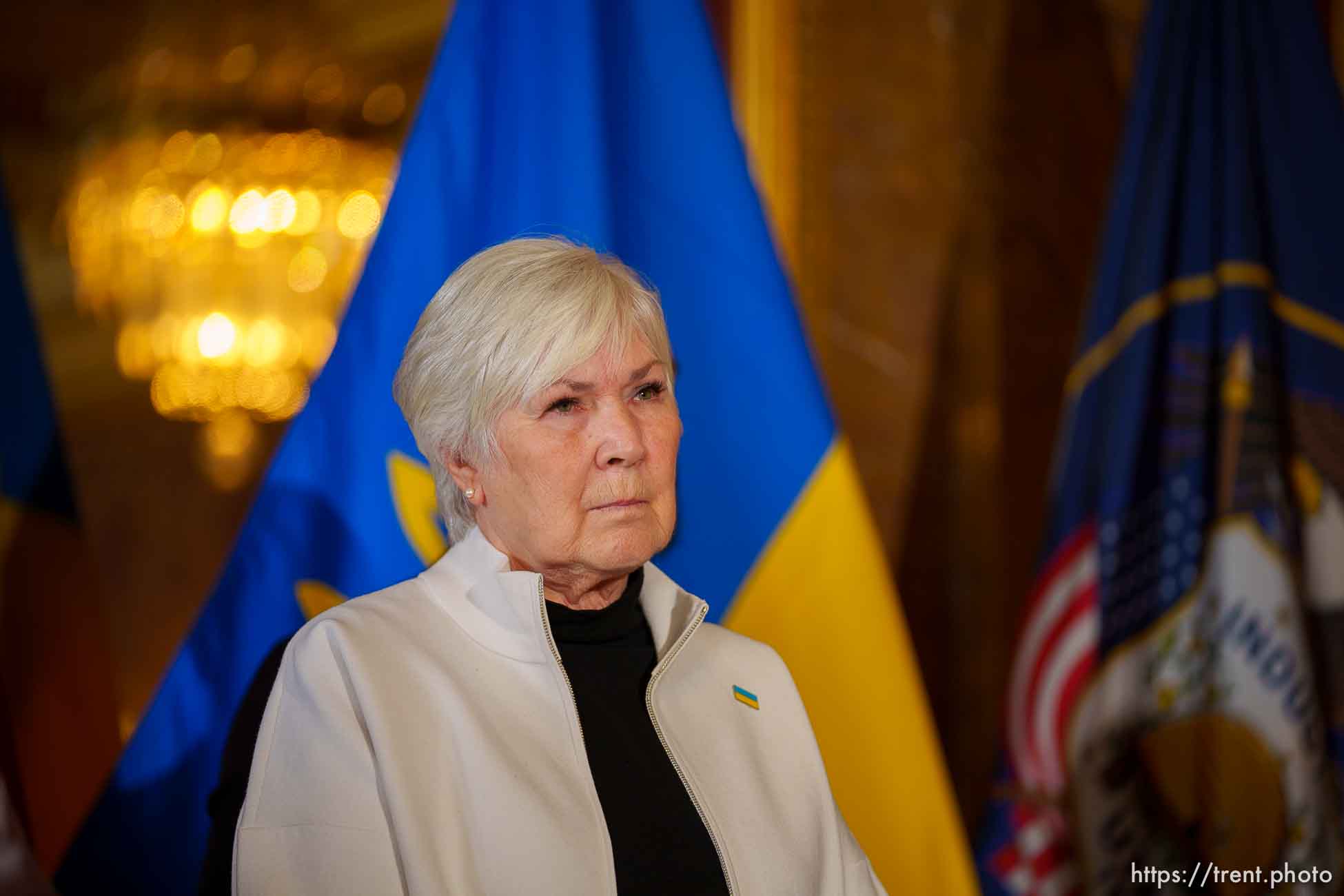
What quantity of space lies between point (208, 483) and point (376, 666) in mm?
1495

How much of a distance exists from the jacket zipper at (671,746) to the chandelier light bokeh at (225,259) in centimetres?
139

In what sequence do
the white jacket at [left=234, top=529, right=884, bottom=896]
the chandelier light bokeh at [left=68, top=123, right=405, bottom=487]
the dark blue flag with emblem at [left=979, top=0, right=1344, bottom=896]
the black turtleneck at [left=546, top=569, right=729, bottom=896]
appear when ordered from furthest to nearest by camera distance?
1. the chandelier light bokeh at [left=68, top=123, right=405, bottom=487]
2. the dark blue flag with emblem at [left=979, top=0, right=1344, bottom=896]
3. the black turtleneck at [left=546, top=569, right=729, bottom=896]
4. the white jacket at [left=234, top=529, right=884, bottom=896]

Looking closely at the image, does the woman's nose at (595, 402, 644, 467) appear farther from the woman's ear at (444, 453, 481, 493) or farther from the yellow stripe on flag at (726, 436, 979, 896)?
the yellow stripe on flag at (726, 436, 979, 896)

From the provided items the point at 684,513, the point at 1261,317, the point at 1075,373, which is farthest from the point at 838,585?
the point at 1261,317

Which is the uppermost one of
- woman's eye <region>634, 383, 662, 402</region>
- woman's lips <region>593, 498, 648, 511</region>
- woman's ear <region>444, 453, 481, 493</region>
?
woman's eye <region>634, 383, 662, 402</region>

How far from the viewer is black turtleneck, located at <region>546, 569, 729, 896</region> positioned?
138cm

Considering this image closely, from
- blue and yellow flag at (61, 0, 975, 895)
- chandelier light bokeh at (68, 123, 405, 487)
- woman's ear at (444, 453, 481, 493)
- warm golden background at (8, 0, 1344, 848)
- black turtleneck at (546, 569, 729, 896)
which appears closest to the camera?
black turtleneck at (546, 569, 729, 896)

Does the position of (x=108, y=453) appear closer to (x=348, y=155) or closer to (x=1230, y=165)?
(x=348, y=155)

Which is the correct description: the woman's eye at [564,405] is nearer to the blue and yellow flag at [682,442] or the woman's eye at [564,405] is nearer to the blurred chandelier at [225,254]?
the blue and yellow flag at [682,442]

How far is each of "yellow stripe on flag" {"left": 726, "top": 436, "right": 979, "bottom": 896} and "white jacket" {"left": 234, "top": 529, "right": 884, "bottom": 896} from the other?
257 millimetres

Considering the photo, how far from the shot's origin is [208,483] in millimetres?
2617

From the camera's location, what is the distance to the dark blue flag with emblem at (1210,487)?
2.45 m

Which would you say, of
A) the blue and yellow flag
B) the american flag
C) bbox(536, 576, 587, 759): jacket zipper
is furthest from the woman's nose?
the american flag

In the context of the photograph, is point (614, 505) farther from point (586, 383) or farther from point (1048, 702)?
point (1048, 702)
